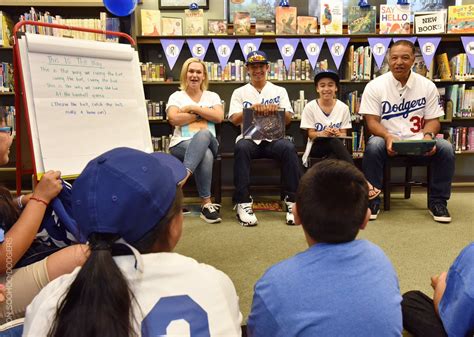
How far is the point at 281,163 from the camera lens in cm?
289

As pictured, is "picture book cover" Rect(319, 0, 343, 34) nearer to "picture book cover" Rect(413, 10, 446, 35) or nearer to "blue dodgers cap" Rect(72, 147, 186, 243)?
"picture book cover" Rect(413, 10, 446, 35)

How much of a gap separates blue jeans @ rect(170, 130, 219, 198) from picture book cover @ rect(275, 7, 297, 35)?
1360mm

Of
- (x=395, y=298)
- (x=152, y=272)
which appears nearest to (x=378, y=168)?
(x=395, y=298)

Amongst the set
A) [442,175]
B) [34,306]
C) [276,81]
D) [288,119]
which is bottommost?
[442,175]

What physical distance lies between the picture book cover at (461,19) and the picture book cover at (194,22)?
2.19 m

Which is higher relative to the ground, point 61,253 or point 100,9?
point 100,9

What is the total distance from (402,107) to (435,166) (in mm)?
499

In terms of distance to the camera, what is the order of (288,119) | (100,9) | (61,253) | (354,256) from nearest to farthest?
1. (354,256)
2. (61,253)
3. (288,119)
4. (100,9)

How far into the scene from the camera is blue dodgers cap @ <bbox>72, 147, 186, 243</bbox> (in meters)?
0.67

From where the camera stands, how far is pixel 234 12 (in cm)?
365

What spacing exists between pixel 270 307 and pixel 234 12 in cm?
335

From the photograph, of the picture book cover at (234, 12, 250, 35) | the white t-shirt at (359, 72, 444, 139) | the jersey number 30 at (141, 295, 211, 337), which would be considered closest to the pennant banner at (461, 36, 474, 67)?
the white t-shirt at (359, 72, 444, 139)

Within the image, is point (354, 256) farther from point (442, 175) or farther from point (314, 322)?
point (442, 175)

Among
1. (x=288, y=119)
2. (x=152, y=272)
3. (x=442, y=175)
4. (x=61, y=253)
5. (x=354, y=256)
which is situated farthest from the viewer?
(x=288, y=119)
